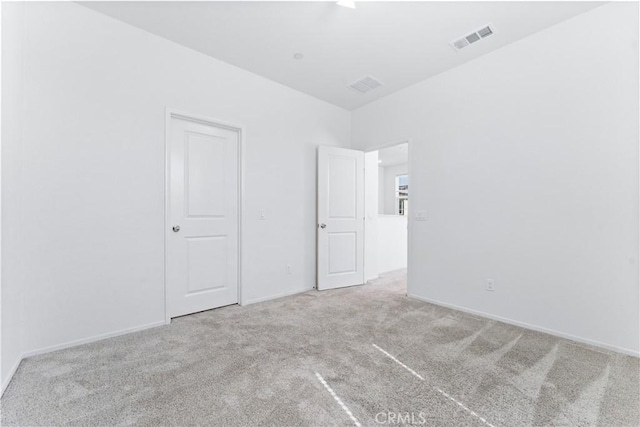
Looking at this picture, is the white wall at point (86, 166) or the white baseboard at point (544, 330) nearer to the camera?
the white wall at point (86, 166)

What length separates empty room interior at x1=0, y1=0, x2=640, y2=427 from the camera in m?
1.76

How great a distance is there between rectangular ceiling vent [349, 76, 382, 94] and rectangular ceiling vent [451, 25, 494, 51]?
39.5 inches

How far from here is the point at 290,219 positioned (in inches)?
152

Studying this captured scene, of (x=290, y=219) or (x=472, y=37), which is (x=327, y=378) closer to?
(x=290, y=219)

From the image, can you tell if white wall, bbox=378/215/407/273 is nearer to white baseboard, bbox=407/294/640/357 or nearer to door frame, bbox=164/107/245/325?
white baseboard, bbox=407/294/640/357

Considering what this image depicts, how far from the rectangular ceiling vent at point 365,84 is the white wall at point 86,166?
1550 millimetres

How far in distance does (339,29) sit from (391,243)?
12.7 ft

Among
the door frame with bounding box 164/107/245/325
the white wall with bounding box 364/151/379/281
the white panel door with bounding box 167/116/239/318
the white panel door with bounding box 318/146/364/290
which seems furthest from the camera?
the white wall with bounding box 364/151/379/281

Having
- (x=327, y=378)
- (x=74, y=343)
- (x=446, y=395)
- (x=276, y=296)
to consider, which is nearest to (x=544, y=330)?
(x=446, y=395)

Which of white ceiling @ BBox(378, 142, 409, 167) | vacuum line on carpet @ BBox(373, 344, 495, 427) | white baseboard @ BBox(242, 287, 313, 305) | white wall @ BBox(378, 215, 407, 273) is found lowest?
white baseboard @ BBox(242, 287, 313, 305)


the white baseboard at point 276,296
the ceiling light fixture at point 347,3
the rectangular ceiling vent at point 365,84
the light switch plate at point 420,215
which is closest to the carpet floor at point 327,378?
the white baseboard at point 276,296

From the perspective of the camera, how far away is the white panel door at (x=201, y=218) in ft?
9.65

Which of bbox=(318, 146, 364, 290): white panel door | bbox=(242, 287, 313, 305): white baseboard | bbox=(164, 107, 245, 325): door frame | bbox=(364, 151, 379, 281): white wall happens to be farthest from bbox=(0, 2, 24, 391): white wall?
bbox=(364, 151, 379, 281): white wall

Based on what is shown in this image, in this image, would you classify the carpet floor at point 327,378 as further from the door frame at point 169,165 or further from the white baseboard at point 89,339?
the door frame at point 169,165
